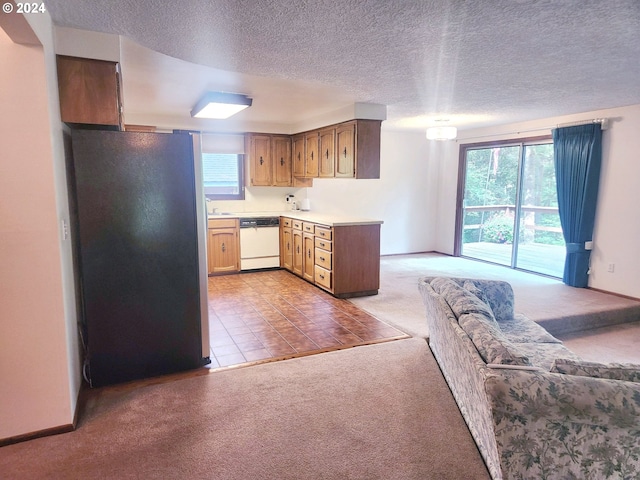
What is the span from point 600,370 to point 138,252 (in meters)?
2.70

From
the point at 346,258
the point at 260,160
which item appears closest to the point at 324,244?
the point at 346,258

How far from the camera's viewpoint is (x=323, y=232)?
16.6 feet

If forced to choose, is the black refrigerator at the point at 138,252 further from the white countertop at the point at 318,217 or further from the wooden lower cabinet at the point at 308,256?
the wooden lower cabinet at the point at 308,256

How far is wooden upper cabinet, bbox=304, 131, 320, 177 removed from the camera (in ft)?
19.0

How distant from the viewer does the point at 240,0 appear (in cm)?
203

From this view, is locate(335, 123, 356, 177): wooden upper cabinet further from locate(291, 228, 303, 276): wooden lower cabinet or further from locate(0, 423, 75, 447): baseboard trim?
locate(0, 423, 75, 447): baseboard trim

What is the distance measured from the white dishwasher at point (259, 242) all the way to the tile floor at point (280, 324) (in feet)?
2.78

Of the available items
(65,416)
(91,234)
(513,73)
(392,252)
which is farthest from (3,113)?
(392,252)

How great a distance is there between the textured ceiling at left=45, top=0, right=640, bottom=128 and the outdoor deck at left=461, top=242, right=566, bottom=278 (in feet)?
7.86

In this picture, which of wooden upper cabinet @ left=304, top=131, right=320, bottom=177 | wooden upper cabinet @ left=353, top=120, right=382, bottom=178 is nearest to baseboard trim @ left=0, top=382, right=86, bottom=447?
wooden upper cabinet @ left=353, top=120, right=382, bottom=178

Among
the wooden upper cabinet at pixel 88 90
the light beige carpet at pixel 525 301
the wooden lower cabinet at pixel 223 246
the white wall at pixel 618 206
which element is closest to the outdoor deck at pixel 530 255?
the light beige carpet at pixel 525 301

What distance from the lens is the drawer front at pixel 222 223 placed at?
5939 millimetres

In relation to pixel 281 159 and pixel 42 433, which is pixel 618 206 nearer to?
pixel 281 159

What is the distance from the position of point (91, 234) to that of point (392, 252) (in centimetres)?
594
